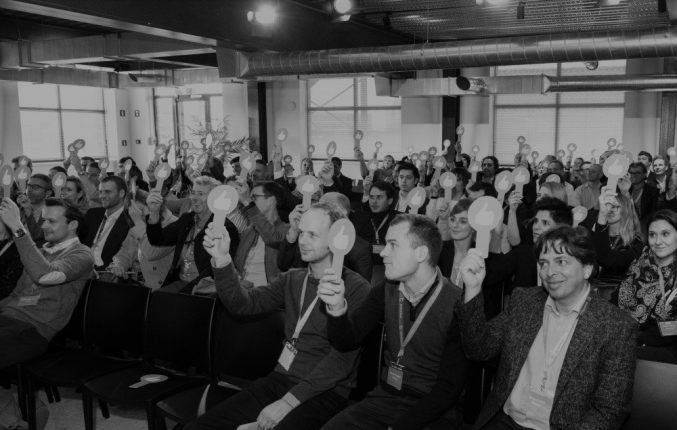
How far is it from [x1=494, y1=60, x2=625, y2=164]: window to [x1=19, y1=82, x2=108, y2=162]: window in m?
10.5

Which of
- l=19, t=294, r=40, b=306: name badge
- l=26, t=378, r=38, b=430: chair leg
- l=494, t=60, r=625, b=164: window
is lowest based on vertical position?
l=26, t=378, r=38, b=430: chair leg

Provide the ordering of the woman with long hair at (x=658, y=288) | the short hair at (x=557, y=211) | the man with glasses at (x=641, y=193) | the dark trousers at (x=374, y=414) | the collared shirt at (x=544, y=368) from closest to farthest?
the collared shirt at (x=544, y=368) → the dark trousers at (x=374, y=414) → the woman with long hair at (x=658, y=288) → the short hair at (x=557, y=211) → the man with glasses at (x=641, y=193)

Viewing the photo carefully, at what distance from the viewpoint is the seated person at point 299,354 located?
243cm

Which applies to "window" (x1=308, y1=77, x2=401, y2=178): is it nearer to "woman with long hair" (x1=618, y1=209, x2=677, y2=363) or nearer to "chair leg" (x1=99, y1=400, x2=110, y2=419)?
"woman with long hair" (x1=618, y1=209, x2=677, y2=363)

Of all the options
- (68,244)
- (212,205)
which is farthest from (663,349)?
(68,244)

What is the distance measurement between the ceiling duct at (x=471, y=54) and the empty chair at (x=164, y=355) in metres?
4.24

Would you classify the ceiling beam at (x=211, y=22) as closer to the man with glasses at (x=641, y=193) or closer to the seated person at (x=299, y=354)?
the seated person at (x=299, y=354)

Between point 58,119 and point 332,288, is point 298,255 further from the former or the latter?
point 58,119

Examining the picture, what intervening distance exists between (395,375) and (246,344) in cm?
89

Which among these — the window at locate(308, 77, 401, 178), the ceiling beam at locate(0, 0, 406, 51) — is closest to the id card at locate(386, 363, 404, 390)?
the ceiling beam at locate(0, 0, 406, 51)

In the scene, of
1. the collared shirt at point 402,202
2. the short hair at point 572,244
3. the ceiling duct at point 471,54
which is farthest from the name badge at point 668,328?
the ceiling duct at point 471,54

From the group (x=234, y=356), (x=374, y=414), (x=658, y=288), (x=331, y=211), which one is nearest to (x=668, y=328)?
(x=658, y=288)

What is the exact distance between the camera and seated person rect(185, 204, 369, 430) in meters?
2.43

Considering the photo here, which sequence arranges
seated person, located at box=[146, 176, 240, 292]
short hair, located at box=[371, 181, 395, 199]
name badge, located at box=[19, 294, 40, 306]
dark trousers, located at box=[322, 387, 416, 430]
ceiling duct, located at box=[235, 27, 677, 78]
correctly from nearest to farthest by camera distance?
dark trousers, located at box=[322, 387, 416, 430], name badge, located at box=[19, 294, 40, 306], seated person, located at box=[146, 176, 240, 292], short hair, located at box=[371, 181, 395, 199], ceiling duct, located at box=[235, 27, 677, 78]
